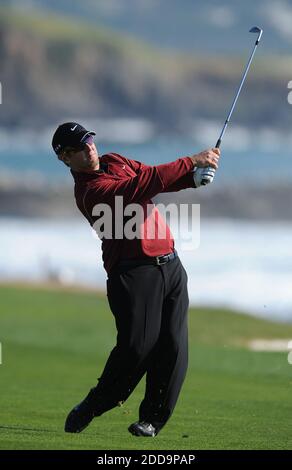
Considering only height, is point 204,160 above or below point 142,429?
above

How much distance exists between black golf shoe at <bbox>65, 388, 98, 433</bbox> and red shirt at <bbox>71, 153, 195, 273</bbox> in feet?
2.38

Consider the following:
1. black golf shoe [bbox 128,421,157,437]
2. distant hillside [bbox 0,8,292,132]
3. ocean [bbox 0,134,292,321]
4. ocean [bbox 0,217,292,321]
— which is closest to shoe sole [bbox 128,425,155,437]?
black golf shoe [bbox 128,421,157,437]

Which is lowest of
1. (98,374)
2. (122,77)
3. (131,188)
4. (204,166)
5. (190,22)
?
(98,374)

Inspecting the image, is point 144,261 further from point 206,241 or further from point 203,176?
point 206,241

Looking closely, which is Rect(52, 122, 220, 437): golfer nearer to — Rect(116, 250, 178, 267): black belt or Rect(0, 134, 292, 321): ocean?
Rect(116, 250, 178, 267): black belt

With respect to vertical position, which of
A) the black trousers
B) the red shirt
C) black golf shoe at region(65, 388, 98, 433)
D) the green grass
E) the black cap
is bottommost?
the green grass

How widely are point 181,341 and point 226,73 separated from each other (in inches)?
2200

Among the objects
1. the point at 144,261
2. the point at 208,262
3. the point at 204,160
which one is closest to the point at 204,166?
the point at 204,160

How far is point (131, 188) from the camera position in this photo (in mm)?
6766

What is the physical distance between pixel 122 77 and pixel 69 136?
5601 cm

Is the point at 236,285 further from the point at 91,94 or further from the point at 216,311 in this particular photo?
the point at 91,94

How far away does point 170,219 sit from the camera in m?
39.0

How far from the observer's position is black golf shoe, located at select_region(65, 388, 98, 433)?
23.8 feet

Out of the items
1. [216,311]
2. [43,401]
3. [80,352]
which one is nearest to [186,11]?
[216,311]
